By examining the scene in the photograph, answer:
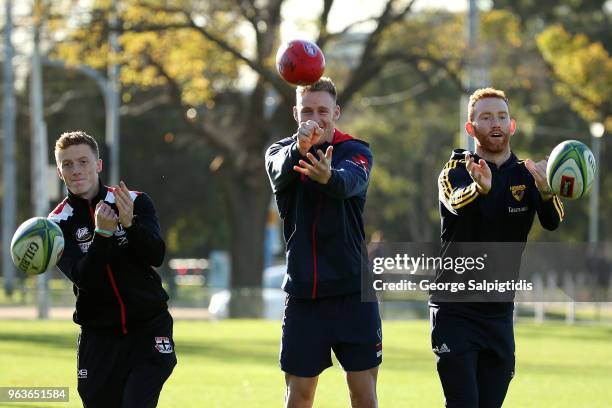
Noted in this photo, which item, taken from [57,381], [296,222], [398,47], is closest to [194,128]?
[398,47]

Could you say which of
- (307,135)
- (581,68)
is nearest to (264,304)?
(581,68)

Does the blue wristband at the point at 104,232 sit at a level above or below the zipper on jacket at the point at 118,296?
above

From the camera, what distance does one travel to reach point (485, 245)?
847 centimetres

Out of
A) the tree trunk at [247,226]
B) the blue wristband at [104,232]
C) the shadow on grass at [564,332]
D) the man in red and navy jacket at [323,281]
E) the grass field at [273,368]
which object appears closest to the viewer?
the blue wristband at [104,232]

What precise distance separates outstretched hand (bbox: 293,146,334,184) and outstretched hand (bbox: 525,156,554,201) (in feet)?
4.41

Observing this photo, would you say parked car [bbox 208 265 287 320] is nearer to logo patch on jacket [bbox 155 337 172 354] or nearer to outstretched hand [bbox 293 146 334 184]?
logo patch on jacket [bbox 155 337 172 354]

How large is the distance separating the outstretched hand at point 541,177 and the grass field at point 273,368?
5.32m

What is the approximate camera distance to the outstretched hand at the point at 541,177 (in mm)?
8195

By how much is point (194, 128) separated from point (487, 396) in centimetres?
2835

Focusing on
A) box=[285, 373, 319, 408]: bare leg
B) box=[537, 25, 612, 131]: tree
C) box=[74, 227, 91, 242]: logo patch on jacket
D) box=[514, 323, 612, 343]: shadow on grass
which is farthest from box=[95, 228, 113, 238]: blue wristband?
box=[537, 25, 612, 131]: tree

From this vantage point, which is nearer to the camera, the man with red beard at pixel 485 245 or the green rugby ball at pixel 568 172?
the green rugby ball at pixel 568 172

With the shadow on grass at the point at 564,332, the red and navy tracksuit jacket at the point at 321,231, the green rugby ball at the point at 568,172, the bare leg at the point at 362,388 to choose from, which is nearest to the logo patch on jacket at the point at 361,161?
the red and navy tracksuit jacket at the point at 321,231

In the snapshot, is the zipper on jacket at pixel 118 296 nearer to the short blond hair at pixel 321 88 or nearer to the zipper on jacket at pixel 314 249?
the zipper on jacket at pixel 314 249

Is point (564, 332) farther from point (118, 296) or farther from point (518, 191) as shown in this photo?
point (118, 296)
